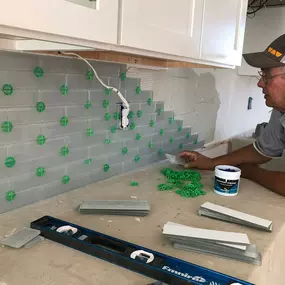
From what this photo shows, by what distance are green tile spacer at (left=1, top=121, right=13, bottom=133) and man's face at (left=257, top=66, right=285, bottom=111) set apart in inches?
40.1

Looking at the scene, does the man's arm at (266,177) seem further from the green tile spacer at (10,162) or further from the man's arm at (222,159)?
the green tile spacer at (10,162)

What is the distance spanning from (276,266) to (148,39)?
0.77 meters

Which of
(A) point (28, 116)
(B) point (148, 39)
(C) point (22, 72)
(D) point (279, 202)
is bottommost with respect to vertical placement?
(D) point (279, 202)

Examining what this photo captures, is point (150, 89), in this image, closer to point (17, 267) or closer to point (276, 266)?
point (276, 266)

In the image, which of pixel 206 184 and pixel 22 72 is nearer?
pixel 22 72

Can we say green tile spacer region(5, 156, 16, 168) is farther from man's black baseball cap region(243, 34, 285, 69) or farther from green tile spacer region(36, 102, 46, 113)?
man's black baseball cap region(243, 34, 285, 69)

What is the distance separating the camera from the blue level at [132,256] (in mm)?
738

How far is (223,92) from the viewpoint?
231 centimetres

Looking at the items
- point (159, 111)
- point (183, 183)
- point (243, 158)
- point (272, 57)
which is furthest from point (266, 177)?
point (159, 111)

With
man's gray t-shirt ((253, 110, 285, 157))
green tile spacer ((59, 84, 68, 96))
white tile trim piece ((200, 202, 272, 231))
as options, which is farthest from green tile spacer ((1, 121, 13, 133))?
man's gray t-shirt ((253, 110, 285, 157))

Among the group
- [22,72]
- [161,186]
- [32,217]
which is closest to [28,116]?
[22,72]

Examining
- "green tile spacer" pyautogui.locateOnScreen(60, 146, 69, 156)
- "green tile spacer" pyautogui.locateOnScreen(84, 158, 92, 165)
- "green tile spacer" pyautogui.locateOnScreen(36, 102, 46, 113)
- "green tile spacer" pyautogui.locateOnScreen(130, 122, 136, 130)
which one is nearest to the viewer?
"green tile spacer" pyautogui.locateOnScreen(36, 102, 46, 113)

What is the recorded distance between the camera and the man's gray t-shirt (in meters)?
1.60

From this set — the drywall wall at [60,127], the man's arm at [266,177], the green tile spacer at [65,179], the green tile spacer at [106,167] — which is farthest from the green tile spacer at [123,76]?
the man's arm at [266,177]
